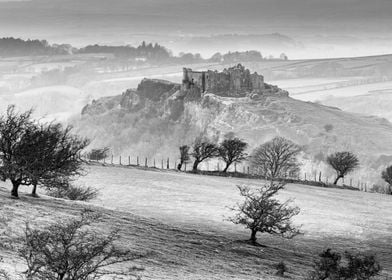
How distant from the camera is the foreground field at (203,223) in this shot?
43594 millimetres

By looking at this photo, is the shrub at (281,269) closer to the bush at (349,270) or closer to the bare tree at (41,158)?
the bush at (349,270)

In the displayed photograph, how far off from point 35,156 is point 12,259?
68.9 feet

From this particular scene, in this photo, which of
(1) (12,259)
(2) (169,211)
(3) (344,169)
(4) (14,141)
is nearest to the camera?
(1) (12,259)

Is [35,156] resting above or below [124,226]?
above

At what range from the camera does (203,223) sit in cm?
6334

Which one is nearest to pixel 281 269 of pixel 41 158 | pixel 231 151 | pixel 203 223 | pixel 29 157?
pixel 203 223

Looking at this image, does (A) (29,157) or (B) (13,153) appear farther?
(B) (13,153)

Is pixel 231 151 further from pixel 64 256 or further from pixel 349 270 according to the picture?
pixel 64 256

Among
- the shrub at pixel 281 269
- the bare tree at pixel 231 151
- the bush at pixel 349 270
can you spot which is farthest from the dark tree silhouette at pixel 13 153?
the bare tree at pixel 231 151

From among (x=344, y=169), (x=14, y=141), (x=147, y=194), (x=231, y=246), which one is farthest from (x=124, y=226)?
(x=344, y=169)

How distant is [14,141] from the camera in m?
55.1

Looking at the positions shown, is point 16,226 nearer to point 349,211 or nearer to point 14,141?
point 14,141

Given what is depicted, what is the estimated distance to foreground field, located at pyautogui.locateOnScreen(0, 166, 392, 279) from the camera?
4359cm

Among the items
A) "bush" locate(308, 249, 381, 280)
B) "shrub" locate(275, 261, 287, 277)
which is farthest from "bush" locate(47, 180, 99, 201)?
"bush" locate(308, 249, 381, 280)
